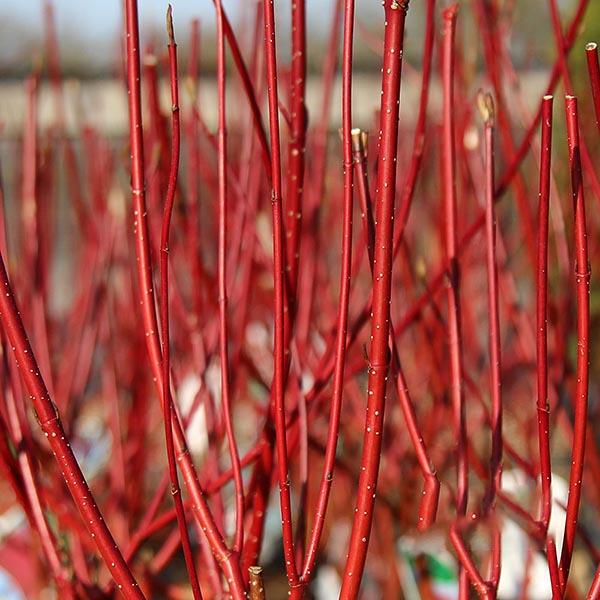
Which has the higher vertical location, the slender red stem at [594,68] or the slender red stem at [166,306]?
the slender red stem at [594,68]

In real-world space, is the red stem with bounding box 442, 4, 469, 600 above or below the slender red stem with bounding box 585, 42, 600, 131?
below

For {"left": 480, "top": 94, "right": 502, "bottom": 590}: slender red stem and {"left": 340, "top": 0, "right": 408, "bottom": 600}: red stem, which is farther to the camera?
{"left": 480, "top": 94, "right": 502, "bottom": 590}: slender red stem

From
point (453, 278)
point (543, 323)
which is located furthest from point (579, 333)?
point (453, 278)

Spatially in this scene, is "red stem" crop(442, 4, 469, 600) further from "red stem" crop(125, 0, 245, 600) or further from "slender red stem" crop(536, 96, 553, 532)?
"red stem" crop(125, 0, 245, 600)

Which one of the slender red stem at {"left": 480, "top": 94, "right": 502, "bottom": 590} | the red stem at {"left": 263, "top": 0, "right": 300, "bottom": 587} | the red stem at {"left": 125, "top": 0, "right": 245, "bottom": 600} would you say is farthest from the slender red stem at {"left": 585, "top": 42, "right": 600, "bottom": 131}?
the red stem at {"left": 125, "top": 0, "right": 245, "bottom": 600}

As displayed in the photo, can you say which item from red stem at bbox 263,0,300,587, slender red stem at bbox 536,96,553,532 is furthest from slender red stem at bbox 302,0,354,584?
slender red stem at bbox 536,96,553,532

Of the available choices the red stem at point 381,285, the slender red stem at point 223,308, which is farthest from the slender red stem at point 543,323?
the slender red stem at point 223,308

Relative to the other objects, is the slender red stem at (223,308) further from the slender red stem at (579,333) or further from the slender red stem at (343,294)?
the slender red stem at (579,333)

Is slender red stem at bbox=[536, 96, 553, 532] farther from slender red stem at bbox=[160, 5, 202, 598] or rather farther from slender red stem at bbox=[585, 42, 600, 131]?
slender red stem at bbox=[160, 5, 202, 598]

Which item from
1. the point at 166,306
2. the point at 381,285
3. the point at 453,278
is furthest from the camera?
the point at 453,278

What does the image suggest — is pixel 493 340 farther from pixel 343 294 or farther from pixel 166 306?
pixel 166 306

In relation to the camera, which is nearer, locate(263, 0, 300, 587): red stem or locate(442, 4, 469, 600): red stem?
locate(263, 0, 300, 587): red stem

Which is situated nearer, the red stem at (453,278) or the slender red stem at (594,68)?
the slender red stem at (594,68)

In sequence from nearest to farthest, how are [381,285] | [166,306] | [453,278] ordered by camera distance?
[381,285] < [166,306] < [453,278]
